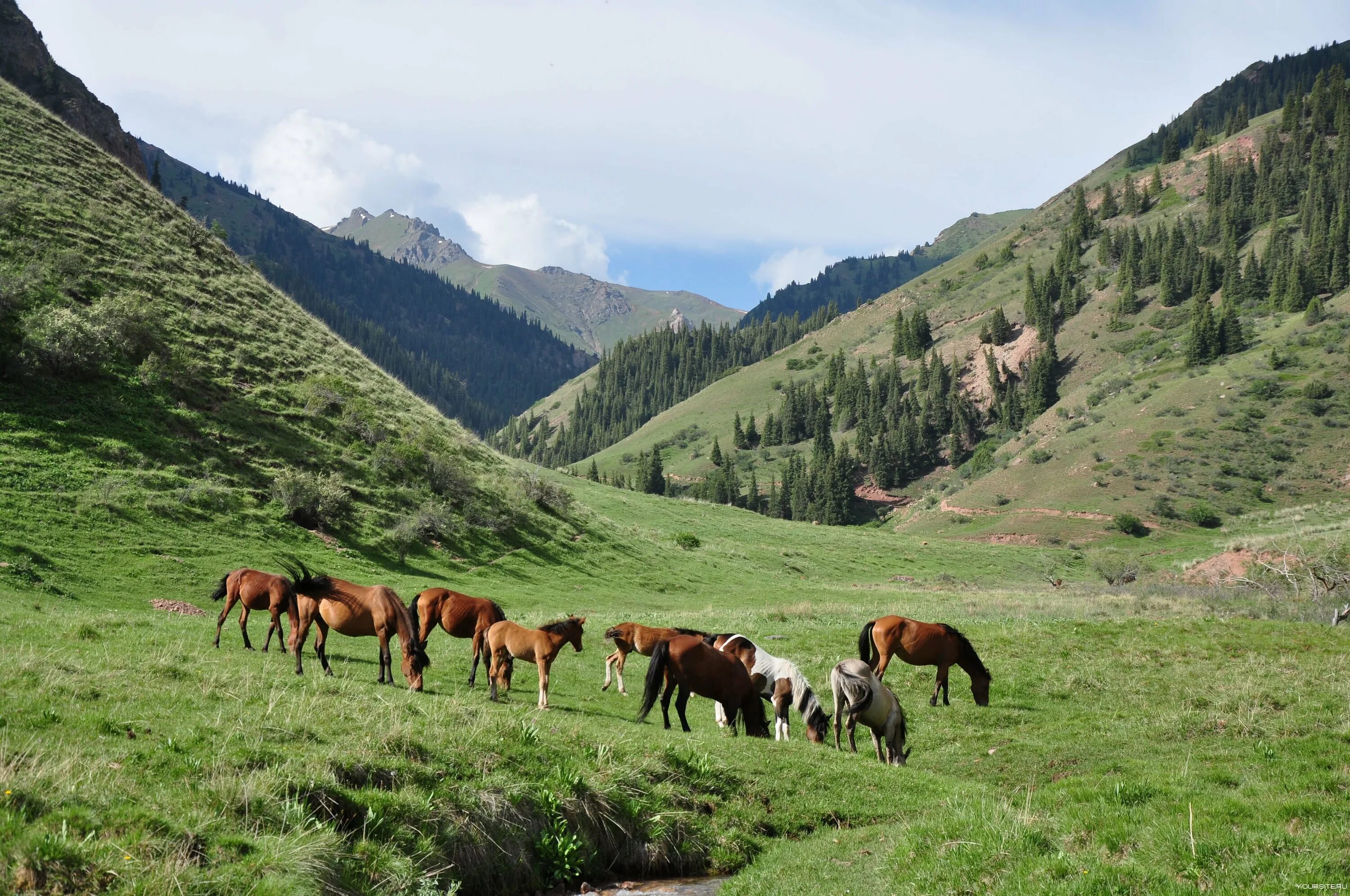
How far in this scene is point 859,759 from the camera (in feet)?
46.0

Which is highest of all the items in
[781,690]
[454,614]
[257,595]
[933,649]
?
[257,595]

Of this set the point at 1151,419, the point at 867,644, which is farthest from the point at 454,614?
the point at 1151,419

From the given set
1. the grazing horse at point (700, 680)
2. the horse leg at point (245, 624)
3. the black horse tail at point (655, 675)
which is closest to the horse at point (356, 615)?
the horse leg at point (245, 624)

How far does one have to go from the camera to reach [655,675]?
15.0 metres

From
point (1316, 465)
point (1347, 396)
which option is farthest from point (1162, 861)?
point (1347, 396)

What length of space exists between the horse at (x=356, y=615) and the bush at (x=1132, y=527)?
299 ft

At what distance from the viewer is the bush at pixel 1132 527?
88750 millimetres

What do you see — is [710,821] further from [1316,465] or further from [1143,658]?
[1316,465]

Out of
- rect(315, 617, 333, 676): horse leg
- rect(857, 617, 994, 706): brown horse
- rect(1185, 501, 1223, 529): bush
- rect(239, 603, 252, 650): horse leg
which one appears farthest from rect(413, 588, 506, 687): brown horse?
rect(1185, 501, 1223, 529): bush

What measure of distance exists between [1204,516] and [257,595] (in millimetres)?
97251

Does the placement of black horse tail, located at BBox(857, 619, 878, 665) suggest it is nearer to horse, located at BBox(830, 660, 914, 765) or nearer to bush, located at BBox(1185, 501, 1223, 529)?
horse, located at BBox(830, 660, 914, 765)

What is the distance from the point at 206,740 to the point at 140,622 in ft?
37.3

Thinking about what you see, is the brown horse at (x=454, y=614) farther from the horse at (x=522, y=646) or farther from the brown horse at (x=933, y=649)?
the brown horse at (x=933, y=649)

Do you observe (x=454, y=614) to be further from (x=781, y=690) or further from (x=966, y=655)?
(x=966, y=655)
